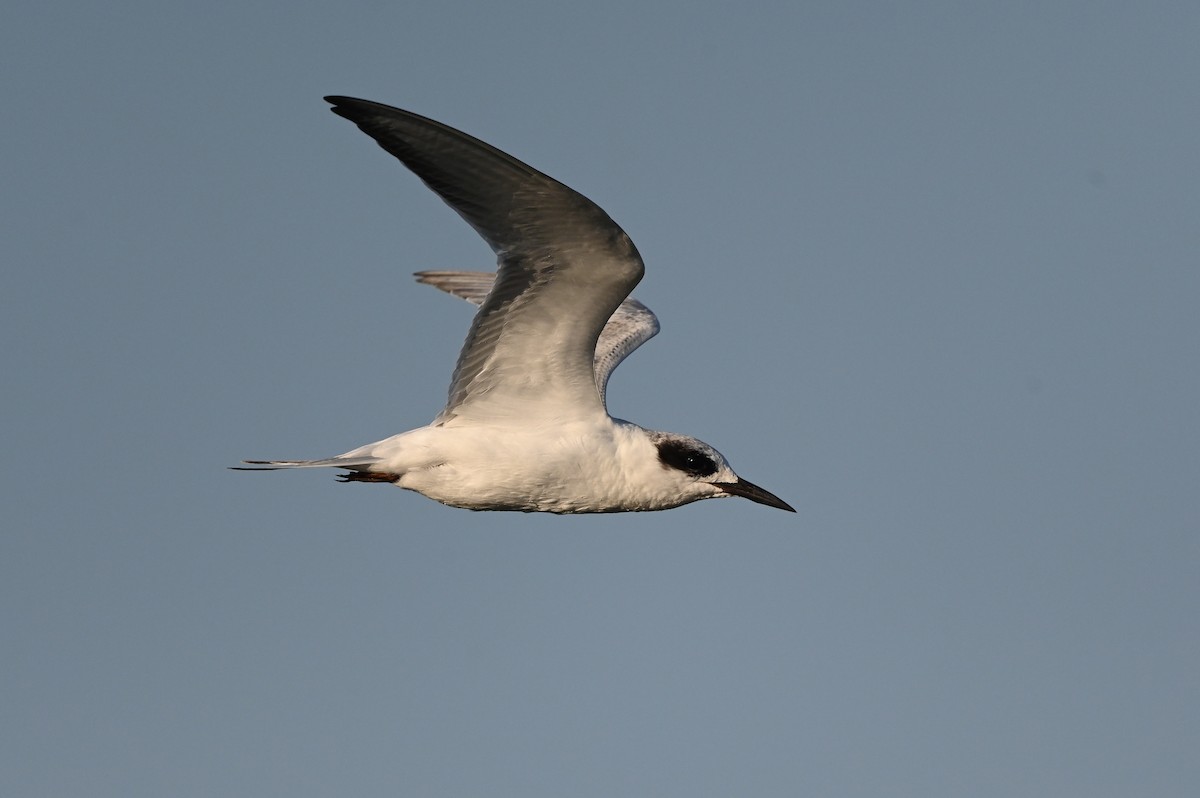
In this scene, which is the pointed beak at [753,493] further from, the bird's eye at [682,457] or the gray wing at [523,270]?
the gray wing at [523,270]

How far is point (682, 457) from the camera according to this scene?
43.8 feet

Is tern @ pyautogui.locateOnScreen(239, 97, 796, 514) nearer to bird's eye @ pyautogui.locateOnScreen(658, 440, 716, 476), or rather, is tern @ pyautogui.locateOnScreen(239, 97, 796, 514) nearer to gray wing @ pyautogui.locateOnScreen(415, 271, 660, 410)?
bird's eye @ pyautogui.locateOnScreen(658, 440, 716, 476)

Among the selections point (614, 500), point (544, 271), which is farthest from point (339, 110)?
point (614, 500)

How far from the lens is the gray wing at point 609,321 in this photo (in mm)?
15719

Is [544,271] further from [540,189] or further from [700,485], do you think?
[700,485]

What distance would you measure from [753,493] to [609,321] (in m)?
3.82

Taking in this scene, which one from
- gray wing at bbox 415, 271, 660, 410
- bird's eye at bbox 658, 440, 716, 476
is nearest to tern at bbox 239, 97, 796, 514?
bird's eye at bbox 658, 440, 716, 476

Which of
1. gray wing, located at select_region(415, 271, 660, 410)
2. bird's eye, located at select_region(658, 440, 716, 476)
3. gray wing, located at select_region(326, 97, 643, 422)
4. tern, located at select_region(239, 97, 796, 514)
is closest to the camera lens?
gray wing, located at select_region(326, 97, 643, 422)

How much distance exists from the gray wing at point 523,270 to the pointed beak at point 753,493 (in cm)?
149

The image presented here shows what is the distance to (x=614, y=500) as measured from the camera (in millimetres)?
13273

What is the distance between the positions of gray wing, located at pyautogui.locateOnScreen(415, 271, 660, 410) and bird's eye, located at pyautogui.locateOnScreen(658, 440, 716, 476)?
78cm

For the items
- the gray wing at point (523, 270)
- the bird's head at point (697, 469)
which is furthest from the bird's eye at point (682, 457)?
the gray wing at point (523, 270)

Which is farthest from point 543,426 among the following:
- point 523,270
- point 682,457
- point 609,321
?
point 609,321

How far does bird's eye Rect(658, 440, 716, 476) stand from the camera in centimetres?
1332
